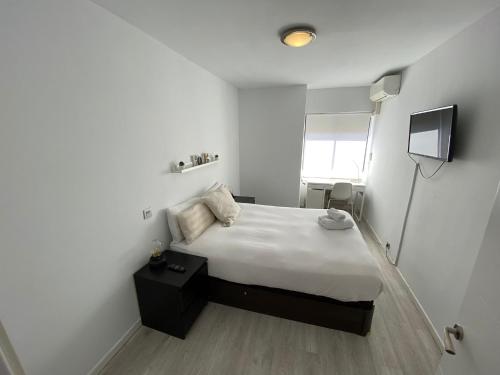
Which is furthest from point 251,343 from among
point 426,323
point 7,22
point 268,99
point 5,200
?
point 268,99

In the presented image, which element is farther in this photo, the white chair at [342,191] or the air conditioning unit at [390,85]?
the white chair at [342,191]

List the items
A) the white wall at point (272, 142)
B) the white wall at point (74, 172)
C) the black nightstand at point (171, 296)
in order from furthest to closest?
the white wall at point (272, 142) < the black nightstand at point (171, 296) < the white wall at point (74, 172)

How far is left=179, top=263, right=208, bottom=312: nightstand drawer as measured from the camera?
1576 mm

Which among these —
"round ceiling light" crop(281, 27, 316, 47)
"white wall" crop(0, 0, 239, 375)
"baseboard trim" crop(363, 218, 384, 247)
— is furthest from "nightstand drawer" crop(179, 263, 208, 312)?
"baseboard trim" crop(363, 218, 384, 247)

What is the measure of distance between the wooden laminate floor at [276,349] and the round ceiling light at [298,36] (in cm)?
242

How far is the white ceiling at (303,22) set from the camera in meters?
1.30

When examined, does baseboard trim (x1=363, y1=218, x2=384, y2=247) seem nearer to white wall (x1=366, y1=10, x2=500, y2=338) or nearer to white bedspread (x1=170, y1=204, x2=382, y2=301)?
white wall (x1=366, y1=10, x2=500, y2=338)

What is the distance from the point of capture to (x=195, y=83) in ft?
7.89

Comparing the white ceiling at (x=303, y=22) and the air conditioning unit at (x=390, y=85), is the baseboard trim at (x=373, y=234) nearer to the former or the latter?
the air conditioning unit at (x=390, y=85)

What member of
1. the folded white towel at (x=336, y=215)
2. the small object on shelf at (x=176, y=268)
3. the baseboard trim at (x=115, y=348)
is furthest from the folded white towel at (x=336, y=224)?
the baseboard trim at (x=115, y=348)

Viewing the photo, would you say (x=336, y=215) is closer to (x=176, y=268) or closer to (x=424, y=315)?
(x=424, y=315)

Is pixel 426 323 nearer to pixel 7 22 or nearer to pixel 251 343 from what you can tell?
pixel 251 343

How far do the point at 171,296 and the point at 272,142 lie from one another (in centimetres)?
293

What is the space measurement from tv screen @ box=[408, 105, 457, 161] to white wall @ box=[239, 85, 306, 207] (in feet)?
5.73
